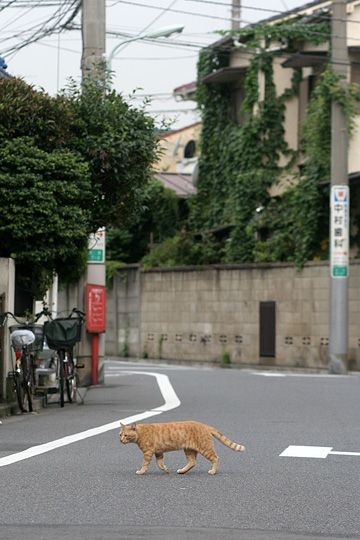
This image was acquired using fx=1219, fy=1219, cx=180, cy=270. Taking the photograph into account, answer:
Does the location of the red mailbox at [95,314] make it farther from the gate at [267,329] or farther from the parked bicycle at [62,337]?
the gate at [267,329]

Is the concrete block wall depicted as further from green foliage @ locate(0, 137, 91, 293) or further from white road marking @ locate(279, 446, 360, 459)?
white road marking @ locate(279, 446, 360, 459)

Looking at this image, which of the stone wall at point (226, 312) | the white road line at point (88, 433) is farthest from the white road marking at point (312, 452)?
the stone wall at point (226, 312)

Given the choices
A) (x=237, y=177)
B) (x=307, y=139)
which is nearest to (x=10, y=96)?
(x=307, y=139)

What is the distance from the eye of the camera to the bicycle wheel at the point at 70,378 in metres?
19.5

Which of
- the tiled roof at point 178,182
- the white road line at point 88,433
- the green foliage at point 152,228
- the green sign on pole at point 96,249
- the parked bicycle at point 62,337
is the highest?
the tiled roof at point 178,182

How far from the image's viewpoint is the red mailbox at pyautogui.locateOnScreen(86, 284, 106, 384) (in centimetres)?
2677

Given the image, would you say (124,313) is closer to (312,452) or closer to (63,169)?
(63,169)

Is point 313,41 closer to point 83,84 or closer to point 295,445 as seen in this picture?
point 83,84

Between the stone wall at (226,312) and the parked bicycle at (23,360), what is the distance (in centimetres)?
1757

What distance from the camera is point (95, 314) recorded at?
→ 88.2ft

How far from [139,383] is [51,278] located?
6.65 metres

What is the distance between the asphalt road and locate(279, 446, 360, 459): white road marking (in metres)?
0.13

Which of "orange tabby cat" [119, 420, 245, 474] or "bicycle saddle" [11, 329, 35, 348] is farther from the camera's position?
"bicycle saddle" [11, 329, 35, 348]

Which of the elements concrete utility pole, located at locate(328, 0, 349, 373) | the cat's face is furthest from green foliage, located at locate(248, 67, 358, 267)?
the cat's face
